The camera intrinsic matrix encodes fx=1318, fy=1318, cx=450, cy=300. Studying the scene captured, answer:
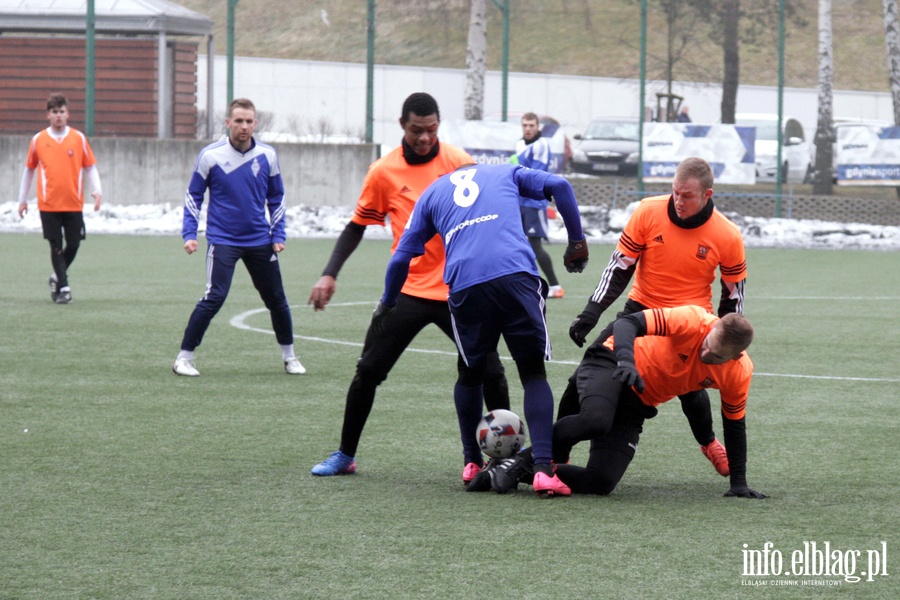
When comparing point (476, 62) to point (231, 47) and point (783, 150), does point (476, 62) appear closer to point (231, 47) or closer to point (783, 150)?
point (231, 47)

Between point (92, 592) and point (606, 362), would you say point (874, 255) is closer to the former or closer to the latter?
point (606, 362)

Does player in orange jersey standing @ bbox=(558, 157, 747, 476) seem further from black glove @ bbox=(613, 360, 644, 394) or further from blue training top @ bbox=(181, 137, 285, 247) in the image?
blue training top @ bbox=(181, 137, 285, 247)

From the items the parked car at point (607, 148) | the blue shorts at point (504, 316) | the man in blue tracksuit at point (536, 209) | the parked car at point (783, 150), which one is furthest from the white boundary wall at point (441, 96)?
the blue shorts at point (504, 316)

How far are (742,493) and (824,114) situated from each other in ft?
72.5

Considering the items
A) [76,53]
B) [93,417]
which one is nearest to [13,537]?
[93,417]

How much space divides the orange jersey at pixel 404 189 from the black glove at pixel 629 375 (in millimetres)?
1237

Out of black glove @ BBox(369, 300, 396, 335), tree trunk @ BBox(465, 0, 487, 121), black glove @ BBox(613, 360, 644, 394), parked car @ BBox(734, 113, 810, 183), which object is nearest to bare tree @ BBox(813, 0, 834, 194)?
parked car @ BBox(734, 113, 810, 183)

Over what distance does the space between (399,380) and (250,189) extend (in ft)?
5.84

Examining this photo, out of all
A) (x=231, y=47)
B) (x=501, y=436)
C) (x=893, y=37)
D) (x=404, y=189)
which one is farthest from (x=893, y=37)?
(x=501, y=436)

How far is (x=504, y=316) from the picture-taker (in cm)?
586

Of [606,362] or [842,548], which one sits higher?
[606,362]

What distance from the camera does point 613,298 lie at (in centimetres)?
649

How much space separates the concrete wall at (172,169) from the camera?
2491cm

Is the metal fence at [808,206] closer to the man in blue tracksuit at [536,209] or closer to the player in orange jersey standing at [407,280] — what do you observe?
the man in blue tracksuit at [536,209]
